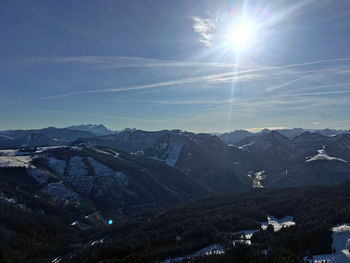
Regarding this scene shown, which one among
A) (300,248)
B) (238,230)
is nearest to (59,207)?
(238,230)

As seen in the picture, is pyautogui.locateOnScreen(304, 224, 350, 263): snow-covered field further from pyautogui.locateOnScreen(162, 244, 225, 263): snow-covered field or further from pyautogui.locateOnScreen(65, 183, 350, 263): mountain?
pyautogui.locateOnScreen(162, 244, 225, 263): snow-covered field

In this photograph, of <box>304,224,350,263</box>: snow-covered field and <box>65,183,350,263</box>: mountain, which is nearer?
<box>304,224,350,263</box>: snow-covered field

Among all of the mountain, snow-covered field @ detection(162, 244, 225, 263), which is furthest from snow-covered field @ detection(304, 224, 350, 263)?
snow-covered field @ detection(162, 244, 225, 263)

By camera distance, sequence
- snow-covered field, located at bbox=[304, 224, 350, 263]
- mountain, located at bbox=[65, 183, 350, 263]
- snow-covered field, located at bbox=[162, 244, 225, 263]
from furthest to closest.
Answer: snow-covered field, located at bbox=[162, 244, 225, 263]
mountain, located at bbox=[65, 183, 350, 263]
snow-covered field, located at bbox=[304, 224, 350, 263]

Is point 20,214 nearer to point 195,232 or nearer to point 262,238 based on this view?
point 195,232

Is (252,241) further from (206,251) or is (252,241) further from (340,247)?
(340,247)

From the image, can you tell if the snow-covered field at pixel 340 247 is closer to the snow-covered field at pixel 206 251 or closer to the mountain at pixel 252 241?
the mountain at pixel 252 241

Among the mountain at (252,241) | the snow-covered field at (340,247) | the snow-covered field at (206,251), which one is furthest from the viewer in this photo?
the snow-covered field at (206,251)

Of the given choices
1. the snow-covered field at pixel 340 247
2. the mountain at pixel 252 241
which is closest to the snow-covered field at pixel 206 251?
the mountain at pixel 252 241

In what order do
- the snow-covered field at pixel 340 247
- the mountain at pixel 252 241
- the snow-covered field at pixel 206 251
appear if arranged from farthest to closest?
the snow-covered field at pixel 206 251, the mountain at pixel 252 241, the snow-covered field at pixel 340 247
